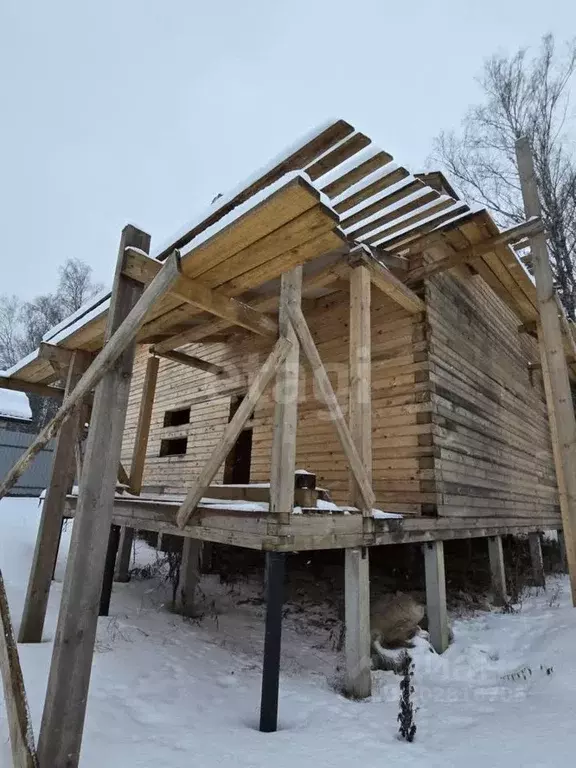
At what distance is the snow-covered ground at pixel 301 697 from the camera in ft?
10.1

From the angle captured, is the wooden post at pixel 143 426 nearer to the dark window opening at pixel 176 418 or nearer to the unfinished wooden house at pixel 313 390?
the unfinished wooden house at pixel 313 390

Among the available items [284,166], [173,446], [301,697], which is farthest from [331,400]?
[173,446]

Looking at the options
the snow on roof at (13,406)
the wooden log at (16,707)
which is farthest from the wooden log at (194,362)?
the snow on roof at (13,406)

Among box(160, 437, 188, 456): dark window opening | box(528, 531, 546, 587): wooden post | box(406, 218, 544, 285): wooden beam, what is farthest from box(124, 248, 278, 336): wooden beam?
box(528, 531, 546, 587): wooden post

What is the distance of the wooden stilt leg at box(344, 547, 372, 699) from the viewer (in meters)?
4.44

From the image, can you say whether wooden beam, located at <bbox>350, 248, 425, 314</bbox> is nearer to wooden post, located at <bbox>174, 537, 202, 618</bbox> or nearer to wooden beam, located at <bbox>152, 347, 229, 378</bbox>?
wooden beam, located at <bbox>152, 347, 229, 378</bbox>

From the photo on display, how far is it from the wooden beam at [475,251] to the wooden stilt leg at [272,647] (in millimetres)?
5006

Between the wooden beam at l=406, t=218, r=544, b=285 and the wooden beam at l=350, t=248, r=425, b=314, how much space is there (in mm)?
453

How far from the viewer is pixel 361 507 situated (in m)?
4.87

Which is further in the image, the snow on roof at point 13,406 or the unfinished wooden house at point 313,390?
the snow on roof at point 13,406

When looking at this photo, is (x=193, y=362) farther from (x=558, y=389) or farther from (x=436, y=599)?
(x=558, y=389)

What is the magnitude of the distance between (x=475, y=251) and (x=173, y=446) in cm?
821

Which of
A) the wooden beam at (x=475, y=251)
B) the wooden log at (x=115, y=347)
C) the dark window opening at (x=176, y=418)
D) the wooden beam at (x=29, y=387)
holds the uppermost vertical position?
the wooden beam at (x=475, y=251)

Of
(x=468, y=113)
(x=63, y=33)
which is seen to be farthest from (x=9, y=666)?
(x=63, y=33)
